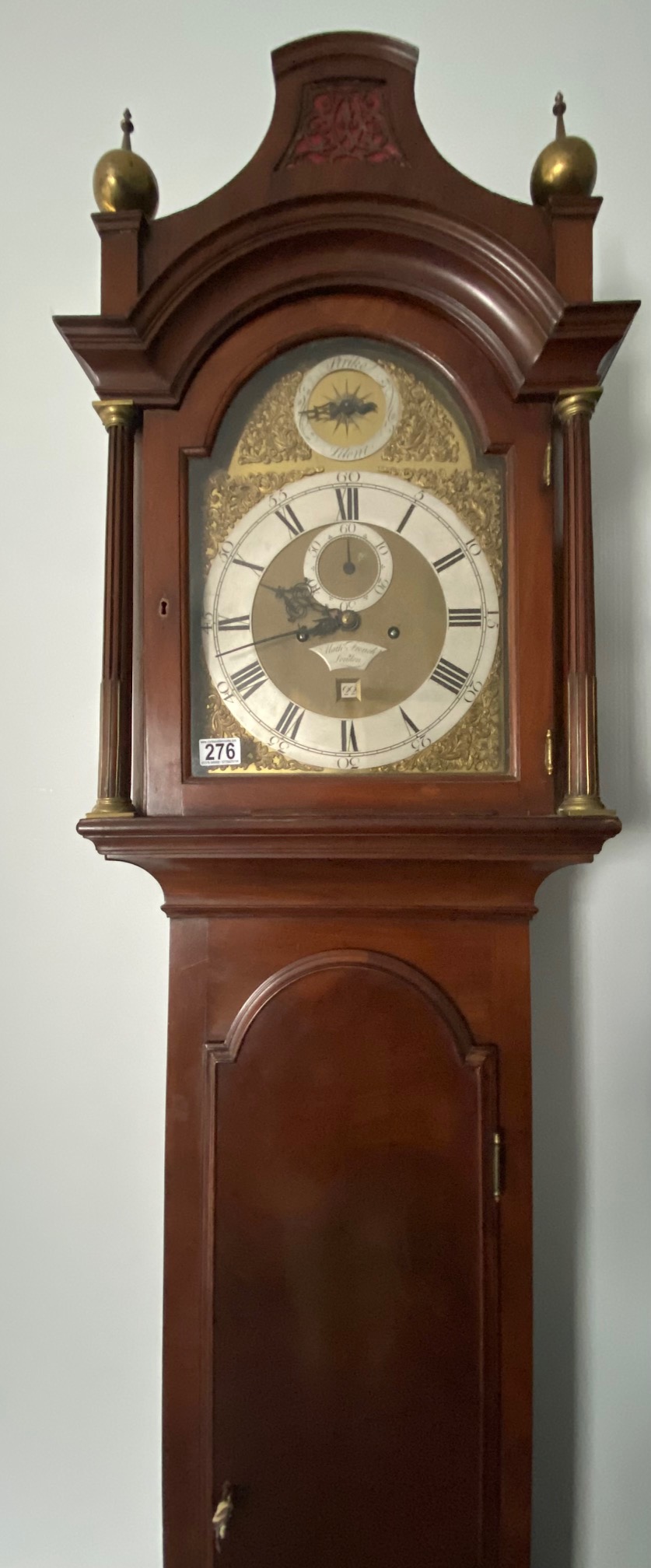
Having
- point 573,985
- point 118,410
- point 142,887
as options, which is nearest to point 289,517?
point 118,410

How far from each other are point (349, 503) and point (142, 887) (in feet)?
1.52

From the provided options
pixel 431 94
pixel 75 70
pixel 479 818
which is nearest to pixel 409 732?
pixel 479 818

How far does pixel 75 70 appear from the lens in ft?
3.57

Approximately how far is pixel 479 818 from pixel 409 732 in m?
0.09

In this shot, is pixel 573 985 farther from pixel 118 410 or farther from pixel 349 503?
pixel 118 410

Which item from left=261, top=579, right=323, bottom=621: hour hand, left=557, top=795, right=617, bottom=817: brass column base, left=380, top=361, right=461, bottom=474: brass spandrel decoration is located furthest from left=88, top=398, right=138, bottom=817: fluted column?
left=557, top=795, right=617, bottom=817: brass column base

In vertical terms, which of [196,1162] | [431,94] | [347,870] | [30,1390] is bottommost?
[30,1390]

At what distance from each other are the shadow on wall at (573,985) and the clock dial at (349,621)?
27 cm

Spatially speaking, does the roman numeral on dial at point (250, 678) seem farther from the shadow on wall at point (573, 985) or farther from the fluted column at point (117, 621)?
the shadow on wall at point (573, 985)

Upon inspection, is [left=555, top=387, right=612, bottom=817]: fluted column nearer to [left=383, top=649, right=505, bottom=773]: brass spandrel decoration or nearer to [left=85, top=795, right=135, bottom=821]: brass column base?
[left=383, top=649, right=505, bottom=773]: brass spandrel decoration

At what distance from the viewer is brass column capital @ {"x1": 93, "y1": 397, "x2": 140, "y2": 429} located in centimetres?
82

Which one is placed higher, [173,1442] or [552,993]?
[552,993]

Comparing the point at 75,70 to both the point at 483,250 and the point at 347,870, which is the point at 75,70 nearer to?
the point at 483,250

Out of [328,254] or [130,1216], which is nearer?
[328,254]
